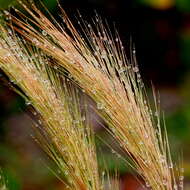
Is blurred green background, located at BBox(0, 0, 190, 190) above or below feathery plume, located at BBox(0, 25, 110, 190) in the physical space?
above

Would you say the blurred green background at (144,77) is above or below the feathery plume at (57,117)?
above

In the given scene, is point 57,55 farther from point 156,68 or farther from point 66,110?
point 156,68

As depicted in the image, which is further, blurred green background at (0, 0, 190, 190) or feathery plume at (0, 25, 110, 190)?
blurred green background at (0, 0, 190, 190)

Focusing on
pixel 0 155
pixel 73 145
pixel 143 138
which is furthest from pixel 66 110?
pixel 0 155

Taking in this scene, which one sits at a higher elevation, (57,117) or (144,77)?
(144,77)

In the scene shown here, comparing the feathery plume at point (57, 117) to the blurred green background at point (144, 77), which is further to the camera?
the blurred green background at point (144, 77)

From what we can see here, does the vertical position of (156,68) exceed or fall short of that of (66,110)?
it exceeds it

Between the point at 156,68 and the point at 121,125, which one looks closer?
the point at 121,125

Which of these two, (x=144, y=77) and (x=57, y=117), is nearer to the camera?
(x=57, y=117)
